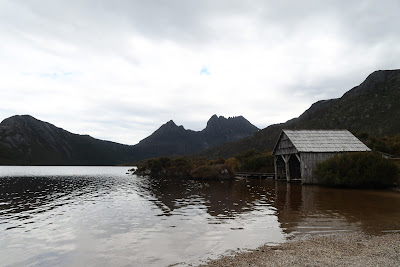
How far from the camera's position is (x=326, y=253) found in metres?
11.0

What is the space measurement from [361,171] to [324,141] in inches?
384

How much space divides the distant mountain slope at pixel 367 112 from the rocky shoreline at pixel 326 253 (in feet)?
282

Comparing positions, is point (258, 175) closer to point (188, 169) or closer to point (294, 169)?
point (294, 169)

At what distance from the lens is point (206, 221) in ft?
62.3

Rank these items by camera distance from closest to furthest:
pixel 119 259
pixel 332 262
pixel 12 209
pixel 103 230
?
pixel 332 262 < pixel 119 259 < pixel 103 230 < pixel 12 209

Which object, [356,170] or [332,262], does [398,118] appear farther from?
[332,262]

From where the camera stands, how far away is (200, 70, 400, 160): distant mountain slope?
9325 centimetres

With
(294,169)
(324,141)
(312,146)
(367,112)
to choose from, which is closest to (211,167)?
(294,169)

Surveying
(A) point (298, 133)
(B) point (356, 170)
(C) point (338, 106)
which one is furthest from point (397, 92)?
(B) point (356, 170)

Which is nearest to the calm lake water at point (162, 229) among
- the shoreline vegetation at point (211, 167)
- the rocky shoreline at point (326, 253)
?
the rocky shoreline at point (326, 253)

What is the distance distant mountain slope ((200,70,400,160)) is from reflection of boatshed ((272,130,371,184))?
1899 inches

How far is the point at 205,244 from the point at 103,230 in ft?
23.2

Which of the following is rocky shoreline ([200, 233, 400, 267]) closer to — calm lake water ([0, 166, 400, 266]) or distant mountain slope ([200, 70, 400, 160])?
calm lake water ([0, 166, 400, 266])

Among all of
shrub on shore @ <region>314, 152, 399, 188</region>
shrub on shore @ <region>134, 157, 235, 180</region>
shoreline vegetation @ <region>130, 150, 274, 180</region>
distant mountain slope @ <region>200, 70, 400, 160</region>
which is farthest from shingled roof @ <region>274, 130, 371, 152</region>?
distant mountain slope @ <region>200, 70, 400, 160</region>
